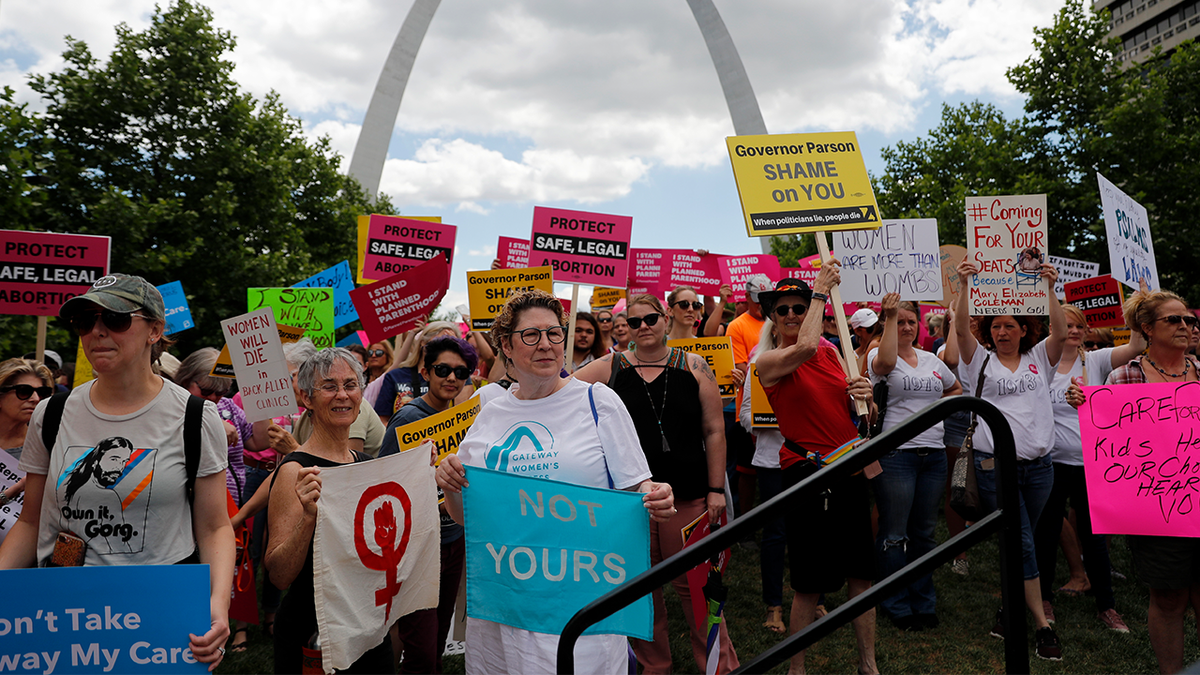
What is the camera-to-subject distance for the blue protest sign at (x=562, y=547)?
2703 millimetres

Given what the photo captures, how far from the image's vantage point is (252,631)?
18.3 feet

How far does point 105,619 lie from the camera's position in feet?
7.70

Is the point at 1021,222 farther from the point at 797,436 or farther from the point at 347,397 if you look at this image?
the point at 347,397

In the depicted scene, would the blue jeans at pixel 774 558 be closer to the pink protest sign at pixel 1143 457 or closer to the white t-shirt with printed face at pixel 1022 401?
the white t-shirt with printed face at pixel 1022 401

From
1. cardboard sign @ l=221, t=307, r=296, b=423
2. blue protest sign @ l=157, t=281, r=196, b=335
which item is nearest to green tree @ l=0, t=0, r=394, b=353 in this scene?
blue protest sign @ l=157, t=281, r=196, b=335

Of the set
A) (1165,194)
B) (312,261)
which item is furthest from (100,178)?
(1165,194)

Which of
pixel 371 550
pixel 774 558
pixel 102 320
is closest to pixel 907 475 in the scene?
pixel 774 558

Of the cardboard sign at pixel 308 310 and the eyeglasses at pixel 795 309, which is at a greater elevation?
the cardboard sign at pixel 308 310

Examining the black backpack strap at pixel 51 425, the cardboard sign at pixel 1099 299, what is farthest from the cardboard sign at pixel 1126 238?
the black backpack strap at pixel 51 425

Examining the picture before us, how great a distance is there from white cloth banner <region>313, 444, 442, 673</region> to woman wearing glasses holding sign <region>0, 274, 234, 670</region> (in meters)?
0.44

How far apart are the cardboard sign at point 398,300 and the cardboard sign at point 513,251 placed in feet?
14.0

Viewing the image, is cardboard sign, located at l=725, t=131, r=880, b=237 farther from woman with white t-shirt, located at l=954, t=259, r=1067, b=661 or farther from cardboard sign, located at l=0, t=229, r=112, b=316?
cardboard sign, located at l=0, t=229, r=112, b=316

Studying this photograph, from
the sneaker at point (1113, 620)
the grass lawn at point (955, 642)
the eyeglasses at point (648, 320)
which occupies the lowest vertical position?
the grass lawn at point (955, 642)

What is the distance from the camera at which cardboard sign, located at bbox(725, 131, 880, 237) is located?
17.0 feet
